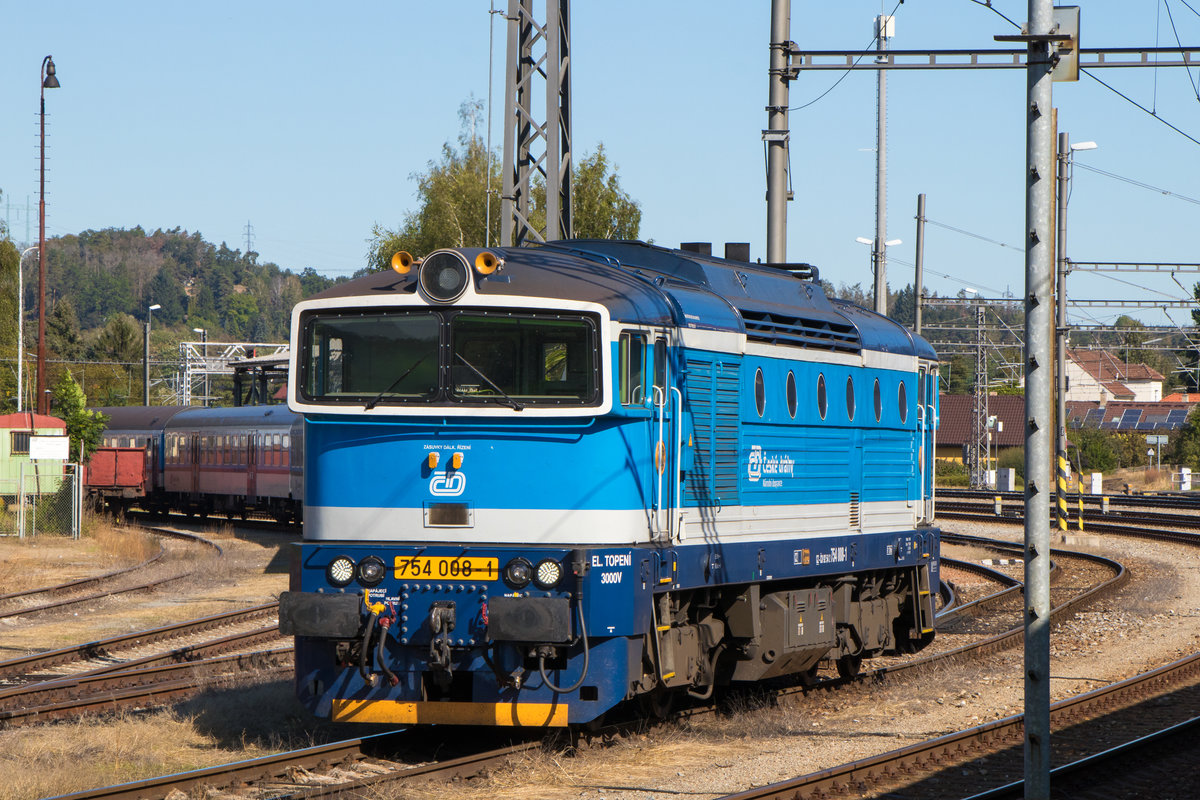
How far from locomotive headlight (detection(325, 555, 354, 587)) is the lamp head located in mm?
33081

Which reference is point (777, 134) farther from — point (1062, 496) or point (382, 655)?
point (1062, 496)

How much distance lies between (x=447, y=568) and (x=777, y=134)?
9.95 m

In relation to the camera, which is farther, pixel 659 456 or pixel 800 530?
pixel 800 530

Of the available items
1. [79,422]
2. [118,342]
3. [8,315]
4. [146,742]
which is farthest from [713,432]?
[118,342]

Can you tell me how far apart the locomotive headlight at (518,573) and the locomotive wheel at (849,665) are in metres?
5.88

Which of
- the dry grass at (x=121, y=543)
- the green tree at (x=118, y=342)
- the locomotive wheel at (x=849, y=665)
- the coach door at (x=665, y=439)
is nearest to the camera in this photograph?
the coach door at (x=665, y=439)

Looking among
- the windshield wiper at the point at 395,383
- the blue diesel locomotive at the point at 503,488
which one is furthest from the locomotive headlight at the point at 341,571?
the windshield wiper at the point at 395,383

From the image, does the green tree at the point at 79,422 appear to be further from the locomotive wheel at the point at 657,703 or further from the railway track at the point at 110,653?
the locomotive wheel at the point at 657,703

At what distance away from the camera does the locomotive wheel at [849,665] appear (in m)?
14.8

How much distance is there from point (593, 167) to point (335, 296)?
33.9 metres

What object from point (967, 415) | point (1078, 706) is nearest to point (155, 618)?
point (1078, 706)

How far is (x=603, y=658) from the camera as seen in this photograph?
1005 cm

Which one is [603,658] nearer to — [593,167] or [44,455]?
[44,455]

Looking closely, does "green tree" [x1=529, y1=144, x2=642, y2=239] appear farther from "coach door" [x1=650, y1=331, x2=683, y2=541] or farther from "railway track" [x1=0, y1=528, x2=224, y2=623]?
"coach door" [x1=650, y1=331, x2=683, y2=541]
